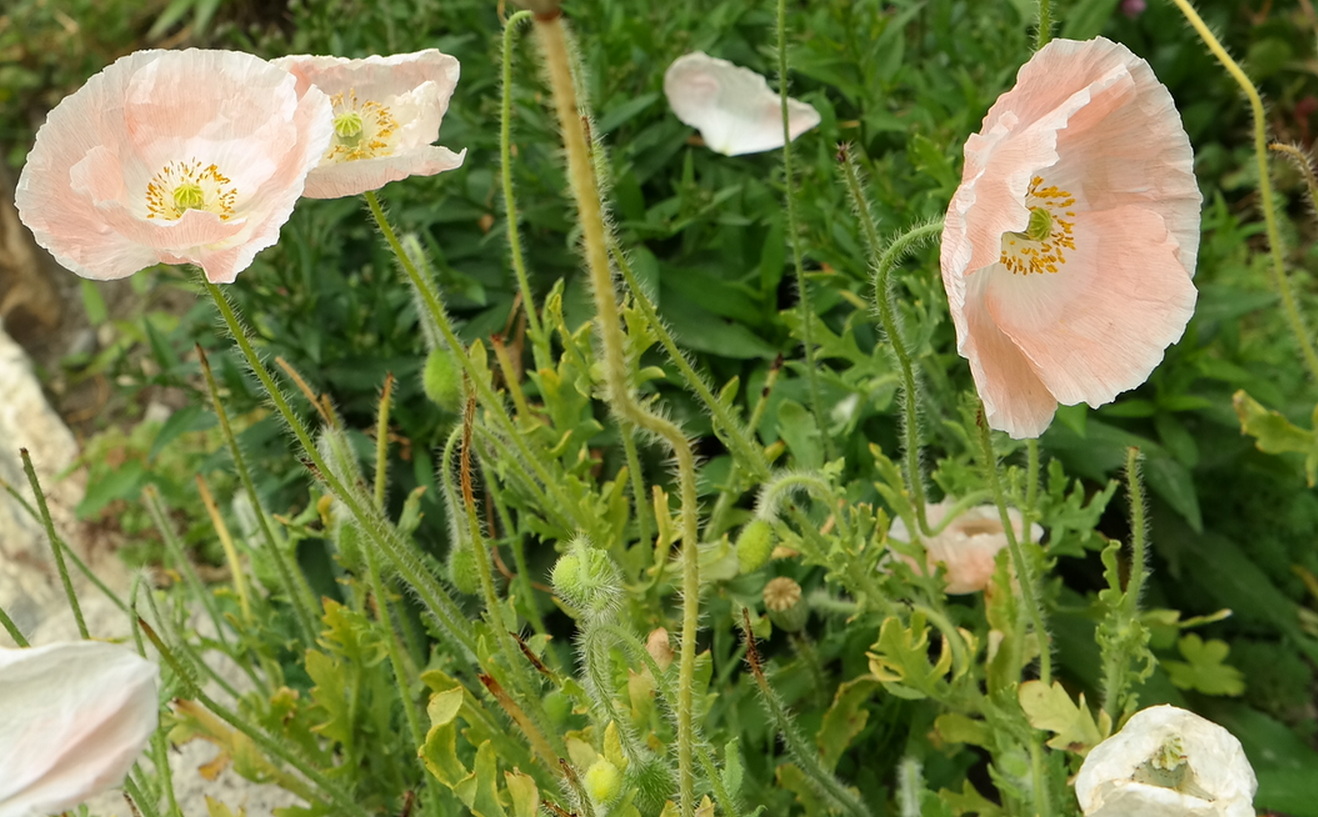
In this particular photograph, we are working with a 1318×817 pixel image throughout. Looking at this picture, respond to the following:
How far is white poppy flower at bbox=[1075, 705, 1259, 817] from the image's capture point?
0.72 m

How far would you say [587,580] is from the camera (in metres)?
0.70

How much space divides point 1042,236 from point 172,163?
0.58 metres

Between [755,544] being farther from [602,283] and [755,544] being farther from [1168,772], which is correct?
[602,283]

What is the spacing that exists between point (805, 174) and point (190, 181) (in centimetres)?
88

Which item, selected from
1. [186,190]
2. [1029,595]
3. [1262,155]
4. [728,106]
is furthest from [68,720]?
[728,106]

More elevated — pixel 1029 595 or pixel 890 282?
pixel 890 282

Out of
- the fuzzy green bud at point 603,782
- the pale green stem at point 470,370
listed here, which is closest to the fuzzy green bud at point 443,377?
the pale green stem at point 470,370

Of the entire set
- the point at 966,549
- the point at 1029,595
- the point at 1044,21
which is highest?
the point at 1044,21

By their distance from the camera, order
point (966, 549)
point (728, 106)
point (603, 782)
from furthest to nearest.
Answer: point (728, 106), point (966, 549), point (603, 782)

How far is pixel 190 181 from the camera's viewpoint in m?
0.77

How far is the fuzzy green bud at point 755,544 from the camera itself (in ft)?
2.76

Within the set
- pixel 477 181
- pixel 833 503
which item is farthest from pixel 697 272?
pixel 833 503

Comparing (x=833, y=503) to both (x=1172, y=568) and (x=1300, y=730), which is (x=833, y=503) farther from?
(x=1300, y=730)

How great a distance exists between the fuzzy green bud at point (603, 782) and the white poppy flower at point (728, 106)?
0.96 m
